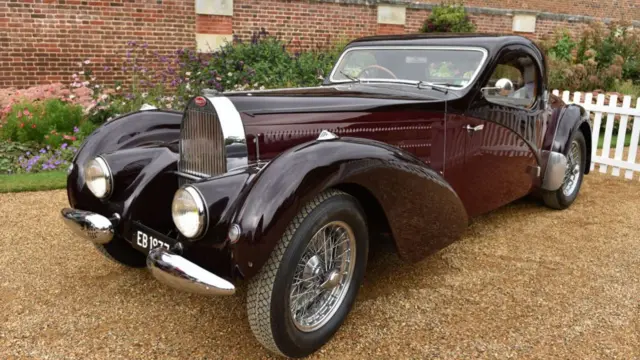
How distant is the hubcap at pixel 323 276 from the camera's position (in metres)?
2.51

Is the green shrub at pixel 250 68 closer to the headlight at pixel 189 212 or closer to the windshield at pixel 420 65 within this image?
the windshield at pixel 420 65

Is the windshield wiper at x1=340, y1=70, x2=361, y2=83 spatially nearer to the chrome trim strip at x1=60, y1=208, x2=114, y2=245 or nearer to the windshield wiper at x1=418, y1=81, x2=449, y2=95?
the windshield wiper at x1=418, y1=81, x2=449, y2=95

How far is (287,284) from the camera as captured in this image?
2.28m

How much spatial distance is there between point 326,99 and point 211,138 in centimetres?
76

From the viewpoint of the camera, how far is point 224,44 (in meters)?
9.67

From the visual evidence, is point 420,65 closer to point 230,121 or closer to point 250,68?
point 230,121

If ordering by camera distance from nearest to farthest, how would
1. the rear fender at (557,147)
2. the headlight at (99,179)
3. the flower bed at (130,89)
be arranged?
the headlight at (99,179)
the rear fender at (557,147)
the flower bed at (130,89)

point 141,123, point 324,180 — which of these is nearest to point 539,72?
point 324,180

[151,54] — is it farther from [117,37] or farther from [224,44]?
[224,44]

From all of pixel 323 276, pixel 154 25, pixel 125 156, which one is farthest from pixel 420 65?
pixel 154 25

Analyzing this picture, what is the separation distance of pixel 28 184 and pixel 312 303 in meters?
4.13

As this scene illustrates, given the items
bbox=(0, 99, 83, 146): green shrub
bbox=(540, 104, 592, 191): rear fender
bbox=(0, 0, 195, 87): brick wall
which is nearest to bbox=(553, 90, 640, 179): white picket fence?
bbox=(540, 104, 592, 191): rear fender

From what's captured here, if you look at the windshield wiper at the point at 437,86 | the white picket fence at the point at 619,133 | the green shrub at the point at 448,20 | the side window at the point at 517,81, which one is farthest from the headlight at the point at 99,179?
the green shrub at the point at 448,20

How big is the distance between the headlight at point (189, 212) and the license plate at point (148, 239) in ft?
0.73
